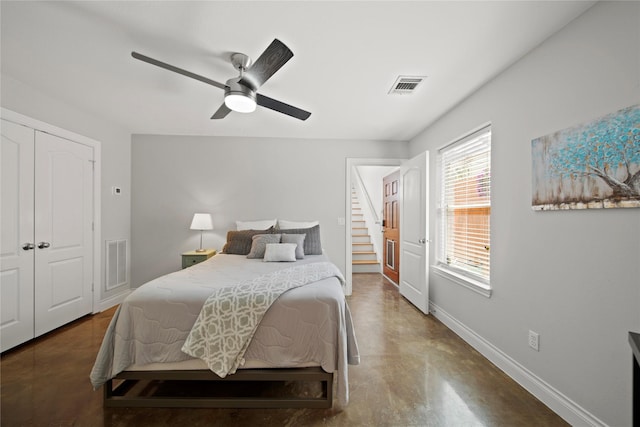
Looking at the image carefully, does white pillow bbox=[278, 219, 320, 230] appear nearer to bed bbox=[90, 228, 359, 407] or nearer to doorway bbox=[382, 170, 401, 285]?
doorway bbox=[382, 170, 401, 285]

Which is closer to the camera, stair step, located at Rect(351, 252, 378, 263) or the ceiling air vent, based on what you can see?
the ceiling air vent

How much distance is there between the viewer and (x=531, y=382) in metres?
1.87

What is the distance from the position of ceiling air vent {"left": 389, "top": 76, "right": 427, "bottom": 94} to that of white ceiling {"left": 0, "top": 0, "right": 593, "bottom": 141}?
0.07 m

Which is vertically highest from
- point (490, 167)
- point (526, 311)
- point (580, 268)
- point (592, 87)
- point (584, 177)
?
point (592, 87)

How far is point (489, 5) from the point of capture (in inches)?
60.2

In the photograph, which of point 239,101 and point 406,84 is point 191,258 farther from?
point 406,84

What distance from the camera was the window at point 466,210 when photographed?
2498mm

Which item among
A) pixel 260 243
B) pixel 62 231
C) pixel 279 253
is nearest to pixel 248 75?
pixel 279 253

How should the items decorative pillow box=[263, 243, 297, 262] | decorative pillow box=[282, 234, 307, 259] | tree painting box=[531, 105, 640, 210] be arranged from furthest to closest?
decorative pillow box=[282, 234, 307, 259], decorative pillow box=[263, 243, 297, 262], tree painting box=[531, 105, 640, 210]

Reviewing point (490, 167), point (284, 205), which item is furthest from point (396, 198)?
point (490, 167)

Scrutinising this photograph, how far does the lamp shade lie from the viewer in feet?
12.2

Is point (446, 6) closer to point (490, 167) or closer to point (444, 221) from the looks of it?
point (490, 167)

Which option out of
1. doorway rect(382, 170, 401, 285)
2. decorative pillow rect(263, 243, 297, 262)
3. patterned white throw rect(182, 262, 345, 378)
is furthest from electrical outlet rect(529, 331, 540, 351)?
doorway rect(382, 170, 401, 285)

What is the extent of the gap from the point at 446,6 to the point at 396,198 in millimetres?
3664
